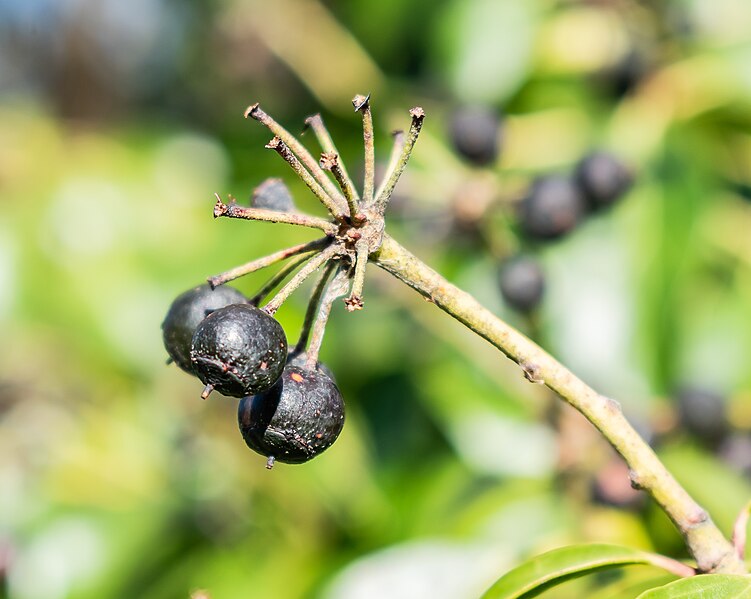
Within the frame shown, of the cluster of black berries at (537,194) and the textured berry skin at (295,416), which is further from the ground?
the cluster of black berries at (537,194)

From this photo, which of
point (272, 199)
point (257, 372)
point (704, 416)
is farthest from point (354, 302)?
point (704, 416)

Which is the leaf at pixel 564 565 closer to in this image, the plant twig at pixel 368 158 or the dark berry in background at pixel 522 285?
the plant twig at pixel 368 158

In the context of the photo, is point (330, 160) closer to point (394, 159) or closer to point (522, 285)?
point (394, 159)

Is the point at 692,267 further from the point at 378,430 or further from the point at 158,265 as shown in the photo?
the point at 158,265

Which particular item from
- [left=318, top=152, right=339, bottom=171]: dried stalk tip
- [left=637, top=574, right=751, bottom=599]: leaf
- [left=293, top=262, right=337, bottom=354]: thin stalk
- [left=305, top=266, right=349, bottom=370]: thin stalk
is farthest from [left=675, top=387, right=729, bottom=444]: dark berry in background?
[left=318, top=152, right=339, bottom=171]: dried stalk tip

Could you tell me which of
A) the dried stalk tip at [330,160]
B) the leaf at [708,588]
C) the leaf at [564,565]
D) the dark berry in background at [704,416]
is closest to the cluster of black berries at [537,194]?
the dark berry in background at [704,416]
